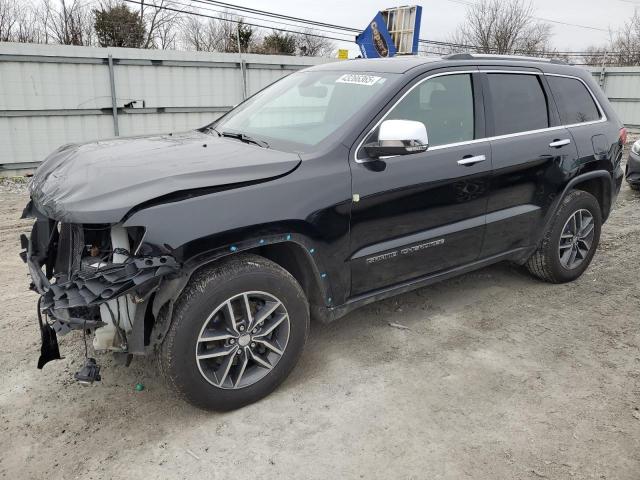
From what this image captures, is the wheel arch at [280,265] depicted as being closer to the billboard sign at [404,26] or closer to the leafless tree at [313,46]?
the billboard sign at [404,26]

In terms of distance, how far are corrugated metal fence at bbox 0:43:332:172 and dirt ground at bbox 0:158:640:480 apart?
6517 millimetres

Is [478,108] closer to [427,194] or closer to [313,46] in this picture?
[427,194]

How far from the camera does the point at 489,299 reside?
455 cm

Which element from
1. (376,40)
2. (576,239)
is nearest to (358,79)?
(576,239)

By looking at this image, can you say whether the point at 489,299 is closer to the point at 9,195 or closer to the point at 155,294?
the point at 155,294

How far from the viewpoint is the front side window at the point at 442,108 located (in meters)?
3.46

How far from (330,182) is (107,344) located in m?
1.47

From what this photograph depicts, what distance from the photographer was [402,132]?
3035mm

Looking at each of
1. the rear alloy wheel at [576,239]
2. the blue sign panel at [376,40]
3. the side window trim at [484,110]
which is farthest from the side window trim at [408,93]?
the blue sign panel at [376,40]

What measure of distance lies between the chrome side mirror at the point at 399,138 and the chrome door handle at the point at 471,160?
60cm

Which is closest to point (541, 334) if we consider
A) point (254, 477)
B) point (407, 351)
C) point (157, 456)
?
point (407, 351)

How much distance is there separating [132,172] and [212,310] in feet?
2.67

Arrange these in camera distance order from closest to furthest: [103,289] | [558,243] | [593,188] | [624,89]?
[103,289] → [558,243] → [593,188] → [624,89]

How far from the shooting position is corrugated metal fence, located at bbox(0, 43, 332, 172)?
9508mm
